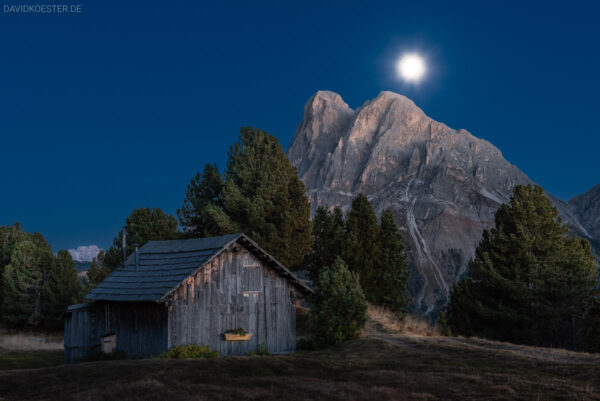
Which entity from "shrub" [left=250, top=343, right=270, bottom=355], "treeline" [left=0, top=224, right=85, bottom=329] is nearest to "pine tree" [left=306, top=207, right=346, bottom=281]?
"shrub" [left=250, top=343, right=270, bottom=355]

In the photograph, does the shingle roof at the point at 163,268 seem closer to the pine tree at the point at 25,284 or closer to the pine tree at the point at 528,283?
the pine tree at the point at 528,283

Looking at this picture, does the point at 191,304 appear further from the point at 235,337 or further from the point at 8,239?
the point at 8,239

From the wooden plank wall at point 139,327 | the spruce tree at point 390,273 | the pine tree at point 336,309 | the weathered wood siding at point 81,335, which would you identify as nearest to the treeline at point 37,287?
the weathered wood siding at point 81,335

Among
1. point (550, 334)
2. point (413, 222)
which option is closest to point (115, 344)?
point (550, 334)

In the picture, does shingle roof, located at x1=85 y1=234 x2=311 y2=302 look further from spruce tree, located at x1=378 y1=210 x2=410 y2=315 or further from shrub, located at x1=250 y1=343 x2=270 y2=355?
spruce tree, located at x1=378 y1=210 x2=410 y2=315

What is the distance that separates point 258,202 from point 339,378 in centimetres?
2376

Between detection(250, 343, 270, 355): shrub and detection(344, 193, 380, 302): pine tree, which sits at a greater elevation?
detection(344, 193, 380, 302): pine tree

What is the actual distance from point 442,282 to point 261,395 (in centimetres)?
13732

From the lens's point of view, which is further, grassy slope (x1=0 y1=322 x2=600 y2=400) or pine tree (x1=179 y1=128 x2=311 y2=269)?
pine tree (x1=179 y1=128 x2=311 y2=269)

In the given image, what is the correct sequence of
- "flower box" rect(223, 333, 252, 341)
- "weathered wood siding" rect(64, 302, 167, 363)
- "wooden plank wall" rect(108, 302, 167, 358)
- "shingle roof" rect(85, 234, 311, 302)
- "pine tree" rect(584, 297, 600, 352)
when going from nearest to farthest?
"wooden plank wall" rect(108, 302, 167, 358)
"shingle roof" rect(85, 234, 311, 302)
"weathered wood siding" rect(64, 302, 167, 363)
"flower box" rect(223, 333, 252, 341)
"pine tree" rect(584, 297, 600, 352)

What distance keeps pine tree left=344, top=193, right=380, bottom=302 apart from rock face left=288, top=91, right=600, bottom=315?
114 m

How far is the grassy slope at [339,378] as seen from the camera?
36.2 ft

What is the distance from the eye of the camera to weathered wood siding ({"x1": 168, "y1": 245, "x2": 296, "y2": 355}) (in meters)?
20.6

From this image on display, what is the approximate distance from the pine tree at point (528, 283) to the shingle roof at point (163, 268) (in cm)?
1609
